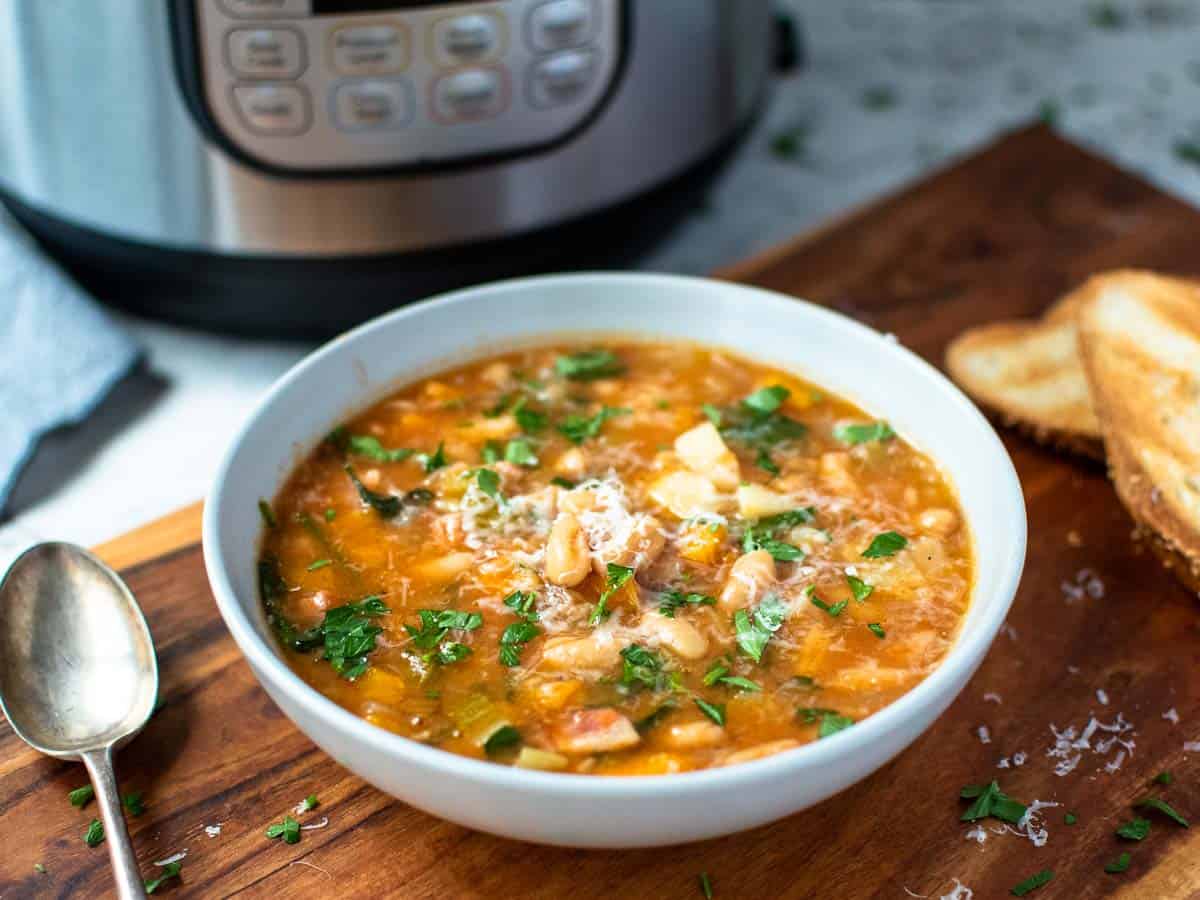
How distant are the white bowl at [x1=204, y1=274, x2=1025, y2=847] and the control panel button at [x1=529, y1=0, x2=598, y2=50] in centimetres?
49

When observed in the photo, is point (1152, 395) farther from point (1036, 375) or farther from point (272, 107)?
point (272, 107)

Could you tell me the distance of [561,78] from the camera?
2.78 meters

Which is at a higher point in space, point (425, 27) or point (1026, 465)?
point (425, 27)

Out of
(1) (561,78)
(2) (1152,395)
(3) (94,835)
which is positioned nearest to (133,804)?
(3) (94,835)

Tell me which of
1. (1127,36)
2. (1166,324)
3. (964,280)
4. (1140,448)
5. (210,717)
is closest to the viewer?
(210,717)

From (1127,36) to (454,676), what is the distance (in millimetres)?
3829

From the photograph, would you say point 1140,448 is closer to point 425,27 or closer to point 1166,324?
point 1166,324

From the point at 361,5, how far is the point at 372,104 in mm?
194

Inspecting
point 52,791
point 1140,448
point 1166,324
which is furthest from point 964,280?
point 52,791

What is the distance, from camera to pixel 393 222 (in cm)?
284

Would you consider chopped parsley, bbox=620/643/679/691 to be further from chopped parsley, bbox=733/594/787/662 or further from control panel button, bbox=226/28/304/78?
control panel button, bbox=226/28/304/78

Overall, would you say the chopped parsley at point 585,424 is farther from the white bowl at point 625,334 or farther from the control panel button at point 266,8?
the control panel button at point 266,8

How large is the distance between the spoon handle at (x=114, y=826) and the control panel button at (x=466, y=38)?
56.5 inches

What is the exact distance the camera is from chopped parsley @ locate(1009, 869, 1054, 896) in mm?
1920
